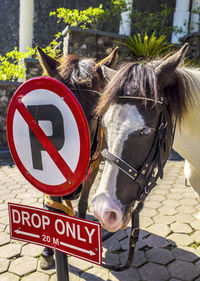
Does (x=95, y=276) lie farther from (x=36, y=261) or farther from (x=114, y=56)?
(x=114, y=56)

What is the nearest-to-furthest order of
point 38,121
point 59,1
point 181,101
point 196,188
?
point 38,121 < point 181,101 < point 196,188 < point 59,1

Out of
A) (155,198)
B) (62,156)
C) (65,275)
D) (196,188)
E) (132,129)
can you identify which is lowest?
(155,198)

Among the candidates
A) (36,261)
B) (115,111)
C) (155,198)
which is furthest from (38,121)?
(155,198)

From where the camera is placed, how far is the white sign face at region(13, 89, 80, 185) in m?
1.19

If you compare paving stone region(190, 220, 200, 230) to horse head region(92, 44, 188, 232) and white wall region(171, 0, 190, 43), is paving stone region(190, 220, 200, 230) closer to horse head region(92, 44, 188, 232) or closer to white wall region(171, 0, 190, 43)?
horse head region(92, 44, 188, 232)

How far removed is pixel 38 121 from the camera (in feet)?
4.13

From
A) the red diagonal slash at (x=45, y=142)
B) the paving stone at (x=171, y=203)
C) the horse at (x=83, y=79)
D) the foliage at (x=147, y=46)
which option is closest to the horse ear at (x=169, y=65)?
the horse at (x=83, y=79)

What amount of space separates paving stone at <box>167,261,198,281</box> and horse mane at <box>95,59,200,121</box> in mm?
1428

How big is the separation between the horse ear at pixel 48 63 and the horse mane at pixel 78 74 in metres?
0.05

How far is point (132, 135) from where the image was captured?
1331 mm

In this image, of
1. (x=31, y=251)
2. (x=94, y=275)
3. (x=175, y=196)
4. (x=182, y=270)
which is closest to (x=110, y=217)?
(x=94, y=275)

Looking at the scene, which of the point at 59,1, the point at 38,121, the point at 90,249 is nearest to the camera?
the point at 90,249

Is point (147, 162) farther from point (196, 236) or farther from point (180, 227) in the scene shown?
point (180, 227)

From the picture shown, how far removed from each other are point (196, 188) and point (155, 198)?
183cm
